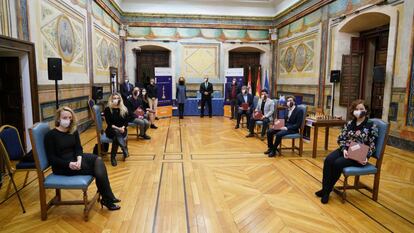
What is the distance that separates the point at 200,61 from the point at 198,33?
4.08 feet

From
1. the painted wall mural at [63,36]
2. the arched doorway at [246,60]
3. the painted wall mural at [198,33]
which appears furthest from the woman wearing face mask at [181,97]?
the painted wall mural at [63,36]

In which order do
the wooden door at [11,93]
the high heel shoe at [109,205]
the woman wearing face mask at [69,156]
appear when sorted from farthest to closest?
the wooden door at [11,93], the high heel shoe at [109,205], the woman wearing face mask at [69,156]

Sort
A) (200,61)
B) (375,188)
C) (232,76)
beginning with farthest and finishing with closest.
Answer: (200,61)
(232,76)
(375,188)

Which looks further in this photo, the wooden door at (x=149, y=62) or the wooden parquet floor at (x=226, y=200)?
the wooden door at (x=149, y=62)

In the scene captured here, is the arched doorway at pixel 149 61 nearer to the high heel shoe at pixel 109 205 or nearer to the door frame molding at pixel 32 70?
the door frame molding at pixel 32 70

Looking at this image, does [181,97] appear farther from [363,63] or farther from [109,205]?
[109,205]

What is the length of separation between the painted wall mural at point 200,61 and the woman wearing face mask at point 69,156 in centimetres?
965

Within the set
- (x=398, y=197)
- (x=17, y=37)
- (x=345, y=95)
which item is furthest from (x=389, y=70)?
(x=17, y=37)

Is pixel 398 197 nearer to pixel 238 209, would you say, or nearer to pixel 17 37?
pixel 238 209

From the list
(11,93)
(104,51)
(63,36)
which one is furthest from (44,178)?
(104,51)

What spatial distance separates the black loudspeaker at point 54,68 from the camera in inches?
202

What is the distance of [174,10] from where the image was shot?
11.9 metres

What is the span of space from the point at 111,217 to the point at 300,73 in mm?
9074

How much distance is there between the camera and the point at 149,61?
1277cm
